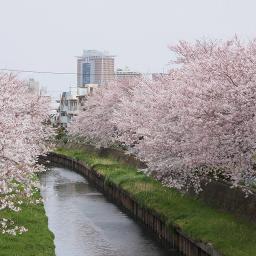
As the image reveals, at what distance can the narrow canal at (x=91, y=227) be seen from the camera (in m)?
29.1

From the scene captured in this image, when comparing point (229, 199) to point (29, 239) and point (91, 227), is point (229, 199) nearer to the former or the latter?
point (29, 239)

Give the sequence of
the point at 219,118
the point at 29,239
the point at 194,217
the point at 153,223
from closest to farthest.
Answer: the point at 219,118
the point at 29,239
the point at 194,217
the point at 153,223

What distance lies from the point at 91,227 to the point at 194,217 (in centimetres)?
962

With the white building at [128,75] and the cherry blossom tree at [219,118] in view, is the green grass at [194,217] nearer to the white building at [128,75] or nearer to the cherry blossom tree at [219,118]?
the cherry blossom tree at [219,118]

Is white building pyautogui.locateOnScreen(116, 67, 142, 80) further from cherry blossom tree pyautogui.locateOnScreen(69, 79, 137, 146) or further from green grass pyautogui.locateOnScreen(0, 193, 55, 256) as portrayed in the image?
green grass pyautogui.locateOnScreen(0, 193, 55, 256)

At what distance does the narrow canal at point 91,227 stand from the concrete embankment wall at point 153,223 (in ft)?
1.97

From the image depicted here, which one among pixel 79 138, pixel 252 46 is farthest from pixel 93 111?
pixel 252 46

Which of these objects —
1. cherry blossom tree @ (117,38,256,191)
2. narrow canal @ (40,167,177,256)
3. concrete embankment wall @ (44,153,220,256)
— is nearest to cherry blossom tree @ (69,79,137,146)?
concrete embankment wall @ (44,153,220,256)

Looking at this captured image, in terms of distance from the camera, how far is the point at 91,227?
3525 cm

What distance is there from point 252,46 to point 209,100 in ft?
12.9

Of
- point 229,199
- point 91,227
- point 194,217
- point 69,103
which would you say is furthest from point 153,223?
point 69,103

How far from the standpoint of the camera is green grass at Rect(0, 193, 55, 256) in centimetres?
2172

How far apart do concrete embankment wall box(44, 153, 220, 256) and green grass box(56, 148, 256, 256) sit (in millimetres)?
386

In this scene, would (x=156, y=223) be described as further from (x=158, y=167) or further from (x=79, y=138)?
(x=79, y=138)
